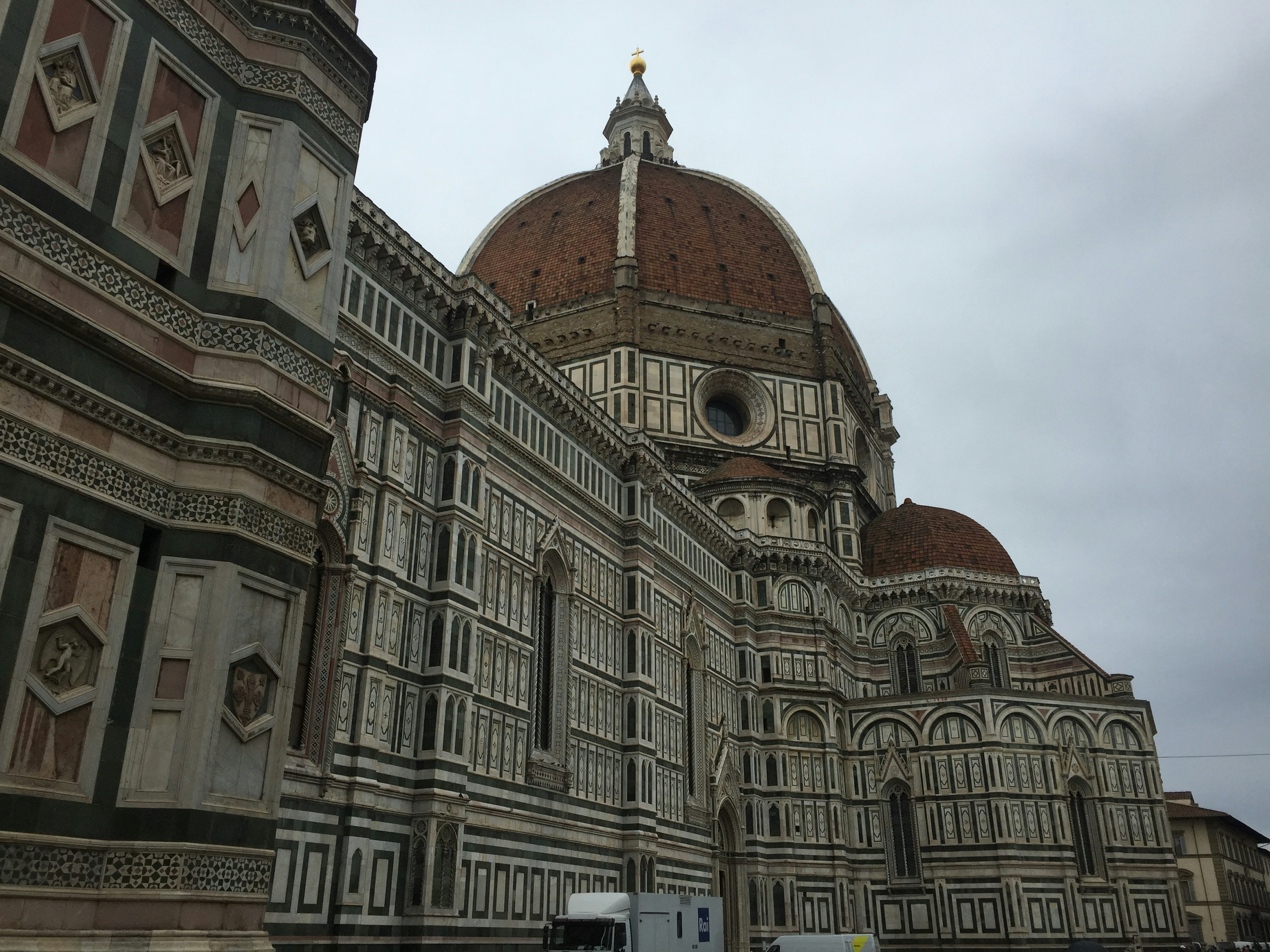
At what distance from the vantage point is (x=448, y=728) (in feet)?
75.9

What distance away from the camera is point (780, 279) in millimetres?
56719

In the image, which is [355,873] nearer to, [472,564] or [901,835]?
[472,564]

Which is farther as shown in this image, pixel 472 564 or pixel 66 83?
pixel 472 564

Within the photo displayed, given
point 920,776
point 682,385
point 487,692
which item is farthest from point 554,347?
point 487,692

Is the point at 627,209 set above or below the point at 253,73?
above

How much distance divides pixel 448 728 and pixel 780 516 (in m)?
25.2

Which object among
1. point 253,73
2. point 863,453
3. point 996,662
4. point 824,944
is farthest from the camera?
point 863,453

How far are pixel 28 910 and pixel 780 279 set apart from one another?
5243 centimetres

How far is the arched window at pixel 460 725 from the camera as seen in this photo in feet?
76.4

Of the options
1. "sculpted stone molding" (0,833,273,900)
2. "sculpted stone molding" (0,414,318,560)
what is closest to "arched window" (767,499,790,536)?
"sculpted stone molding" (0,414,318,560)

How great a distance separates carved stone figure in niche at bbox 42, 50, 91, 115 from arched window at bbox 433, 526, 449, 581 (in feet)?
53.1

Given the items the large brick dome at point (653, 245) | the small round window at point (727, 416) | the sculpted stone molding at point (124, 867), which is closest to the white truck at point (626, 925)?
the sculpted stone molding at point (124, 867)

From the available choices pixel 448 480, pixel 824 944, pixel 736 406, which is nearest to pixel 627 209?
pixel 736 406

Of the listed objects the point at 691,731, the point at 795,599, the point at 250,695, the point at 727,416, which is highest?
the point at 727,416
